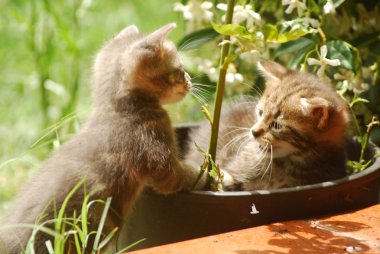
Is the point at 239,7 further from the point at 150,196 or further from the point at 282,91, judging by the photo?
the point at 150,196

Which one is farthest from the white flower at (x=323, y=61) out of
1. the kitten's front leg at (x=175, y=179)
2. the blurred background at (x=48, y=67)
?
the blurred background at (x=48, y=67)

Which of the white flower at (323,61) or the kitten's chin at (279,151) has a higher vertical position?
the white flower at (323,61)

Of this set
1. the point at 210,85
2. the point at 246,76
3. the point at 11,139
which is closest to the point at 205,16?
the point at 210,85

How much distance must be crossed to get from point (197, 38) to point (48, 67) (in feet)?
3.29

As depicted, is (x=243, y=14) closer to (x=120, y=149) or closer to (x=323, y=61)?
(x=323, y=61)

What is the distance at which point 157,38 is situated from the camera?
213 cm

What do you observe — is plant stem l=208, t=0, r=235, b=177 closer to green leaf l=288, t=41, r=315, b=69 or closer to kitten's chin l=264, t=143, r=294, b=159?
kitten's chin l=264, t=143, r=294, b=159

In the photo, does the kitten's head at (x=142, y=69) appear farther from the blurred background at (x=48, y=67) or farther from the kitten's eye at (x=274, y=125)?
the blurred background at (x=48, y=67)

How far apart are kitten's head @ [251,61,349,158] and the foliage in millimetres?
87

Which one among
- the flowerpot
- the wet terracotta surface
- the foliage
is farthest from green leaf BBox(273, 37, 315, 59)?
the wet terracotta surface

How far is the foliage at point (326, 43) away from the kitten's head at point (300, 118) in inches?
3.4

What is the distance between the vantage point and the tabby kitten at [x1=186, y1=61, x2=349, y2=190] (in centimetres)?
224

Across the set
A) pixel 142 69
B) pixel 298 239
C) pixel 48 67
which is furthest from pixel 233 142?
pixel 48 67

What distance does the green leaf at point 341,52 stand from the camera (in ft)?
7.74
